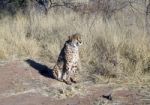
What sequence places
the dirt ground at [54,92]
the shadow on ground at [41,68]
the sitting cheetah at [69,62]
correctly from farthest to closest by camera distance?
the shadow on ground at [41,68] < the sitting cheetah at [69,62] < the dirt ground at [54,92]

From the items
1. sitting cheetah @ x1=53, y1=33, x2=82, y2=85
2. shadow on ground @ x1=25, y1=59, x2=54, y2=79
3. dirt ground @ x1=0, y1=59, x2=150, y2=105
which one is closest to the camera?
dirt ground @ x1=0, y1=59, x2=150, y2=105

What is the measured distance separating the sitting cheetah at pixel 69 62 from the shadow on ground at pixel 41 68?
283 millimetres

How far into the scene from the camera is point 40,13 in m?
12.3

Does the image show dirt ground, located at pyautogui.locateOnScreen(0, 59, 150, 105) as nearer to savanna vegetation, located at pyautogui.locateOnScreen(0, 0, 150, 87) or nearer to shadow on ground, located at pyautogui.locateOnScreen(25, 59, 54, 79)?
shadow on ground, located at pyautogui.locateOnScreen(25, 59, 54, 79)

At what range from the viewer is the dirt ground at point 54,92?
604cm

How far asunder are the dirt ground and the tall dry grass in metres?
0.52

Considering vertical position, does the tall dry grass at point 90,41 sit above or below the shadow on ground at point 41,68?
above

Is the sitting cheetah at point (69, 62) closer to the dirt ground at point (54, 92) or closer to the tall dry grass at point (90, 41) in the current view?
the dirt ground at point (54, 92)

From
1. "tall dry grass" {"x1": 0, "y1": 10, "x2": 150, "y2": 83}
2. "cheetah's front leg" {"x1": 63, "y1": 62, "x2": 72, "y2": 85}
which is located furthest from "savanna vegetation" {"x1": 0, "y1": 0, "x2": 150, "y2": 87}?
"cheetah's front leg" {"x1": 63, "y1": 62, "x2": 72, "y2": 85}

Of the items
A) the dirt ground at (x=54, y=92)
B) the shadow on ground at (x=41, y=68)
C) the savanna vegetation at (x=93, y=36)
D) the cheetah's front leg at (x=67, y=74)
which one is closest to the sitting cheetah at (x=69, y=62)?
the cheetah's front leg at (x=67, y=74)

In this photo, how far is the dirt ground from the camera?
19.8 feet

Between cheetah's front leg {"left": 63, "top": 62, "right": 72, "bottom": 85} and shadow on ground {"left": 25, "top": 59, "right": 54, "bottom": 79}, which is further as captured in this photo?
shadow on ground {"left": 25, "top": 59, "right": 54, "bottom": 79}

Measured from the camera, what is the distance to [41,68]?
7871mm

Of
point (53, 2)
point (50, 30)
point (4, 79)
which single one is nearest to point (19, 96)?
point (4, 79)
